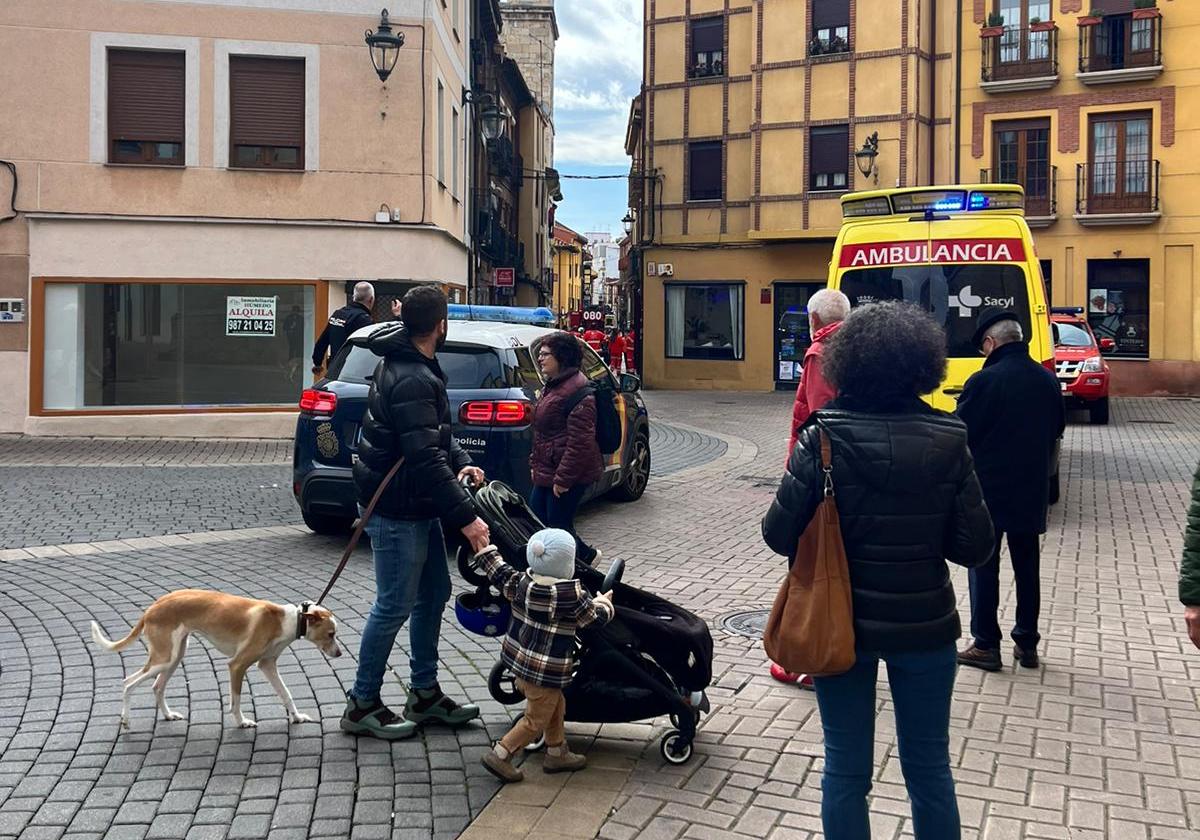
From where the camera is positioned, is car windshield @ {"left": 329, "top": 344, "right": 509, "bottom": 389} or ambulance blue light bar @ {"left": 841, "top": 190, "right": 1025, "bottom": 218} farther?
ambulance blue light bar @ {"left": 841, "top": 190, "right": 1025, "bottom": 218}

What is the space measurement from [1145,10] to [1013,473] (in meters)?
27.1

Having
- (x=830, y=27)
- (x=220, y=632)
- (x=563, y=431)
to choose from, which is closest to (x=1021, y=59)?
(x=830, y=27)

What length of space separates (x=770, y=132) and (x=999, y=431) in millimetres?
26544

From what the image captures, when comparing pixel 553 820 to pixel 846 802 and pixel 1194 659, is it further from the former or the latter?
pixel 1194 659

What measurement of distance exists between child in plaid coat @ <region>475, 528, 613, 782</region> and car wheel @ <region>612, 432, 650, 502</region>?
677 centimetres

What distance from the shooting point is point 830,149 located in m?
30.6

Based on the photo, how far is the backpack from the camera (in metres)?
7.35

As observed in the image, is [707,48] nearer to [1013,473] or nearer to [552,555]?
[1013,473]

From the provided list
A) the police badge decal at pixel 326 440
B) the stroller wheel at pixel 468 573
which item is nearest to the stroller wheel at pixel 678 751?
the stroller wheel at pixel 468 573

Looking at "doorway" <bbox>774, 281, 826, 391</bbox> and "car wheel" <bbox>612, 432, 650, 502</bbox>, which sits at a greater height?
"doorway" <bbox>774, 281, 826, 391</bbox>

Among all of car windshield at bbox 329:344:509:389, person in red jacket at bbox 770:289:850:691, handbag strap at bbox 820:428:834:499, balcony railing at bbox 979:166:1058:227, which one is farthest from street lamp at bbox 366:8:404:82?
balcony railing at bbox 979:166:1058:227

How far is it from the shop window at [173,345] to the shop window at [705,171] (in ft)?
58.4

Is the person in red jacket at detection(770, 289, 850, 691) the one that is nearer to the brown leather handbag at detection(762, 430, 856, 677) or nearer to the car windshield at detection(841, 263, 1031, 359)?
the brown leather handbag at detection(762, 430, 856, 677)

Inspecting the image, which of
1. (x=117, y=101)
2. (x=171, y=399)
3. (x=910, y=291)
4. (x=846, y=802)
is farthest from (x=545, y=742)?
(x=117, y=101)
